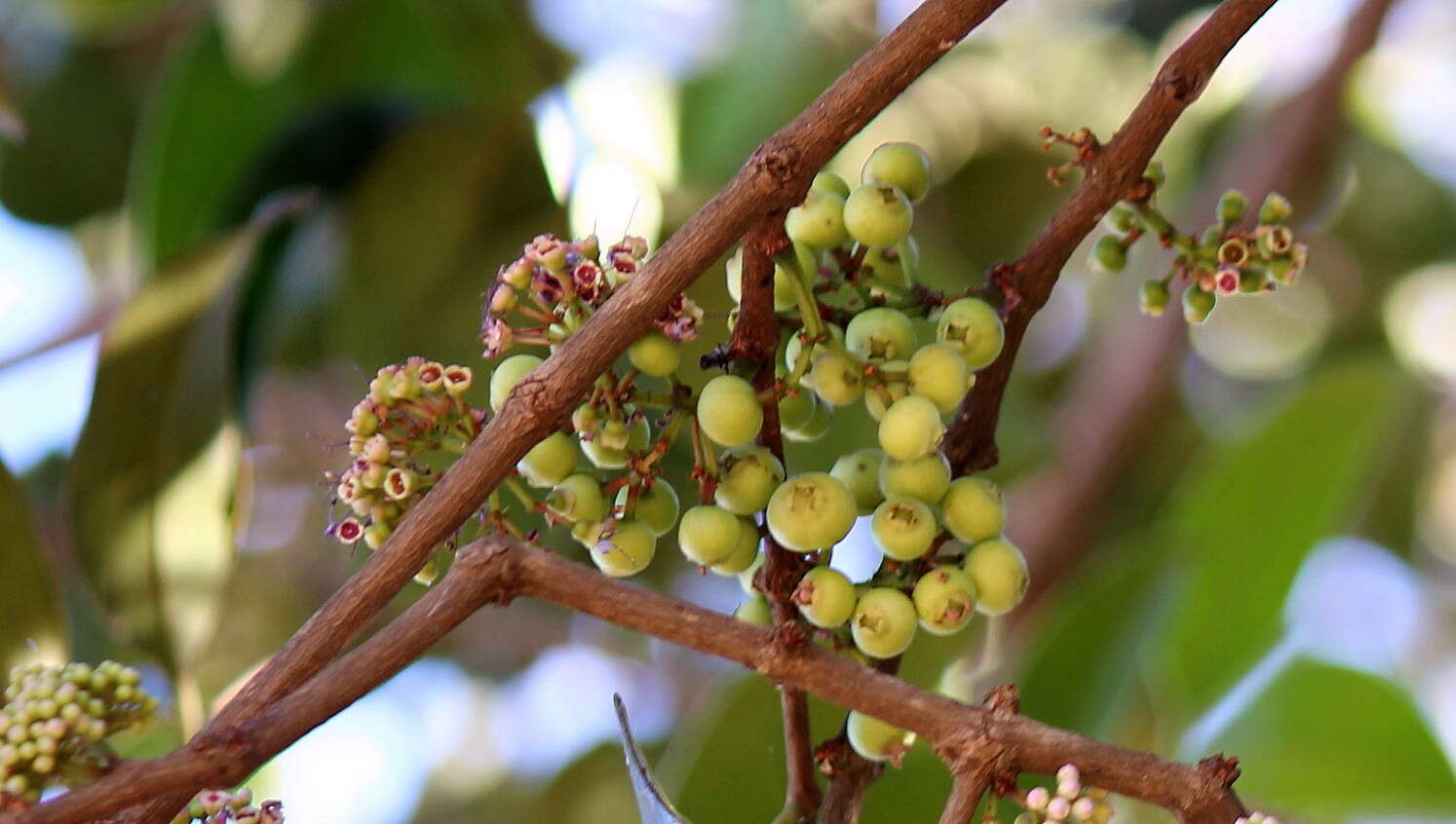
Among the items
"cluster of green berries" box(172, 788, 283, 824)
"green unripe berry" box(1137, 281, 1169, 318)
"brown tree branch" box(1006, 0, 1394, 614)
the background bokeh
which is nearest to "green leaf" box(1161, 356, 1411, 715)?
the background bokeh

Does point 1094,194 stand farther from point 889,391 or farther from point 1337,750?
point 1337,750

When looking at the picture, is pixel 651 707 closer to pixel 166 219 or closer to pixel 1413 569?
pixel 166 219

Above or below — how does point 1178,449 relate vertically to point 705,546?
above

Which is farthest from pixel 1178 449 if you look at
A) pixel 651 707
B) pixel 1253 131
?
pixel 651 707

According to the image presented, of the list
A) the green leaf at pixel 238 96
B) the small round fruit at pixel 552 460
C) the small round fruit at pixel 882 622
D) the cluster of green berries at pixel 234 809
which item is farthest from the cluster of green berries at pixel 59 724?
the green leaf at pixel 238 96

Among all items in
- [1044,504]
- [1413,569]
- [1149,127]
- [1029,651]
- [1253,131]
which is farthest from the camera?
[1413,569]

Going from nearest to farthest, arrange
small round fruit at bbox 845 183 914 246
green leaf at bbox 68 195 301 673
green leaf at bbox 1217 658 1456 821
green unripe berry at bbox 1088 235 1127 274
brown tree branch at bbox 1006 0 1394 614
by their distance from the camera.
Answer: small round fruit at bbox 845 183 914 246 → green unripe berry at bbox 1088 235 1127 274 → green leaf at bbox 68 195 301 673 → green leaf at bbox 1217 658 1456 821 → brown tree branch at bbox 1006 0 1394 614

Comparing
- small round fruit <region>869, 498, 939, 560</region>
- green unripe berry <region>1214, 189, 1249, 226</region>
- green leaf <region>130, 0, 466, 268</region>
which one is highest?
green leaf <region>130, 0, 466, 268</region>

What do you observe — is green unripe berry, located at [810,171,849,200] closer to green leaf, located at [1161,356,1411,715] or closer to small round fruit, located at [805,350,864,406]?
small round fruit, located at [805,350,864,406]
